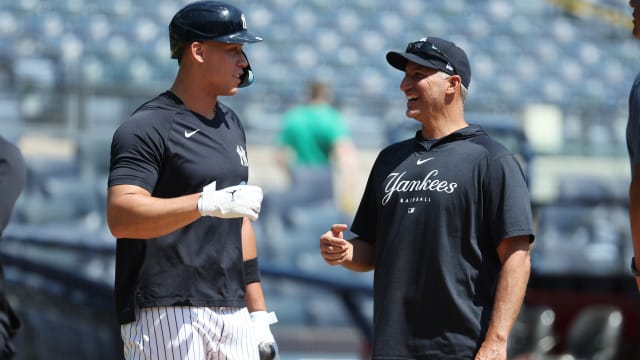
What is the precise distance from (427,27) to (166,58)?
13.4ft

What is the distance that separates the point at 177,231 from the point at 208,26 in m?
0.68

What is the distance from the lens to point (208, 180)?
11.5 feet

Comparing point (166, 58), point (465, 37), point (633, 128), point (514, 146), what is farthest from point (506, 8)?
point (633, 128)

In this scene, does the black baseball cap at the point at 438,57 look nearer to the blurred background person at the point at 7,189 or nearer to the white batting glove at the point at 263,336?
the white batting glove at the point at 263,336

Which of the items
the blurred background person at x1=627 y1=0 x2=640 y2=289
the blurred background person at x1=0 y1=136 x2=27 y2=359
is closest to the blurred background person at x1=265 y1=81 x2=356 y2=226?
the blurred background person at x1=0 y1=136 x2=27 y2=359

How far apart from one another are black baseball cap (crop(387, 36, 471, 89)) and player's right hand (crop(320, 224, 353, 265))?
0.60m

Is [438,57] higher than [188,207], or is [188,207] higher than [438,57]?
[438,57]

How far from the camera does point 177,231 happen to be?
11.5ft

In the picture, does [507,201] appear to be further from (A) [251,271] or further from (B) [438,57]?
(A) [251,271]

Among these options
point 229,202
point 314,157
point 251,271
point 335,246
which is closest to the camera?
point 229,202

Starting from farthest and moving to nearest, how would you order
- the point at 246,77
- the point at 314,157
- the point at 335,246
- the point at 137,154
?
the point at 314,157, the point at 246,77, the point at 335,246, the point at 137,154

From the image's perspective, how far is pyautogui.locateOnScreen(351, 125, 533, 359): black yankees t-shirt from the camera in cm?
341

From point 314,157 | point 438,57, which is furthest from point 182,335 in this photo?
point 314,157

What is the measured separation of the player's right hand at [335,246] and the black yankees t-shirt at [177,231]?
0.32 metres
